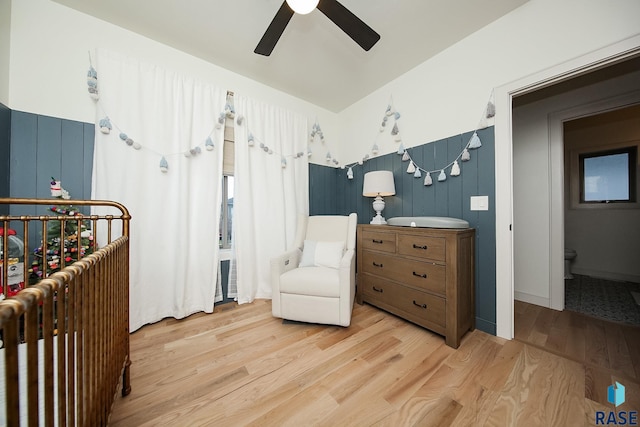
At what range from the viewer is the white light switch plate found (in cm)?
179

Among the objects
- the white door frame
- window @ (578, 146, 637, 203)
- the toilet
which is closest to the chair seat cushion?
the white door frame

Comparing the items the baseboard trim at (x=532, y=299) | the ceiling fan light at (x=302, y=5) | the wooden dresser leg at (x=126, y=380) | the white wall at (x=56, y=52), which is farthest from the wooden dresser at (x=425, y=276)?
the white wall at (x=56, y=52)

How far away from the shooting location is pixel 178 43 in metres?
2.02

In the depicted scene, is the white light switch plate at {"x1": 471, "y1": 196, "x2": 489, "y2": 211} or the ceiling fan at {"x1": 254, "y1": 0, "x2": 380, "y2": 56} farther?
the white light switch plate at {"x1": 471, "y1": 196, "x2": 489, "y2": 211}

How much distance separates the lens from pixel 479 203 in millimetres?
1832

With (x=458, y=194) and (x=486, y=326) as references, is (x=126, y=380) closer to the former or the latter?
(x=486, y=326)

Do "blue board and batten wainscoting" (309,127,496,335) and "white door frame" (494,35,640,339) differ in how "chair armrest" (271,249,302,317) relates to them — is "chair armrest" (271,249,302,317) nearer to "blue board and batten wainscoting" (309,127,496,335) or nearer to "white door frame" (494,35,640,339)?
"blue board and batten wainscoting" (309,127,496,335)

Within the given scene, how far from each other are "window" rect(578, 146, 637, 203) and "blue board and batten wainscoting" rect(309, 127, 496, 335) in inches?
119

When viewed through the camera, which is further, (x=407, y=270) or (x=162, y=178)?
(x=162, y=178)

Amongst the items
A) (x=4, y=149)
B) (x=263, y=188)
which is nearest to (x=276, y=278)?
(x=263, y=188)

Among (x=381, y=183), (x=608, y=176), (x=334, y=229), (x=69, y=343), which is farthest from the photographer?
(x=608, y=176)

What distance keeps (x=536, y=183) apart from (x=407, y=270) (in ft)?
5.83

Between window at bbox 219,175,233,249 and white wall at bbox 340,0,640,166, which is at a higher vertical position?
white wall at bbox 340,0,640,166

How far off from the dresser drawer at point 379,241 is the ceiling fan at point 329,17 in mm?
1512
